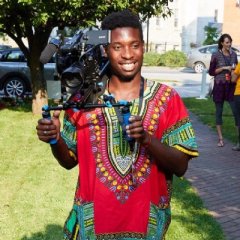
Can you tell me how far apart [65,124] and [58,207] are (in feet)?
11.2

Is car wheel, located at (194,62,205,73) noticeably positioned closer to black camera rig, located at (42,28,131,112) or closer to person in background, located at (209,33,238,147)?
person in background, located at (209,33,238,147)

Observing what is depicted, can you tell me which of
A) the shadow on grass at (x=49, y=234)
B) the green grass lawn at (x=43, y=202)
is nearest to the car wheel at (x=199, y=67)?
the green grass lawn at (x=43, y=202)

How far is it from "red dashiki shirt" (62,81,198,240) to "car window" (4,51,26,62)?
15.1 m

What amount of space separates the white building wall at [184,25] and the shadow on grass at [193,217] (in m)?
38.4

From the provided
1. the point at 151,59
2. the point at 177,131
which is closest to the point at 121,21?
the point at 177,131

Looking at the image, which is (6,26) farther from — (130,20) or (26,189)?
(130,20)

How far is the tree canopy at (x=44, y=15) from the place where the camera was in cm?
986

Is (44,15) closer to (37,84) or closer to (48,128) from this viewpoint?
(37,84)

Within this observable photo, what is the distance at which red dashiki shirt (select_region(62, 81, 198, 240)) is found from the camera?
7.64 ft

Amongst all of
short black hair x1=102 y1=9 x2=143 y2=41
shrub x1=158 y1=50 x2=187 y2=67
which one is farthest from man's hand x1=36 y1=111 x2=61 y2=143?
shrub x1=158 y1=50 x2=187 y2=67

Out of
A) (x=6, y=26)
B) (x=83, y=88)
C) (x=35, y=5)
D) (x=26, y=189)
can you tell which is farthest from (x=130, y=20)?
(x=6, y=26)

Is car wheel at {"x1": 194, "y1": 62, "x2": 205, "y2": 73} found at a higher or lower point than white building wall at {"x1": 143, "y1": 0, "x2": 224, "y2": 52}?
lower

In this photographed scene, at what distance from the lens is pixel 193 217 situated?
5434 mm

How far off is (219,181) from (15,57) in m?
11.6
